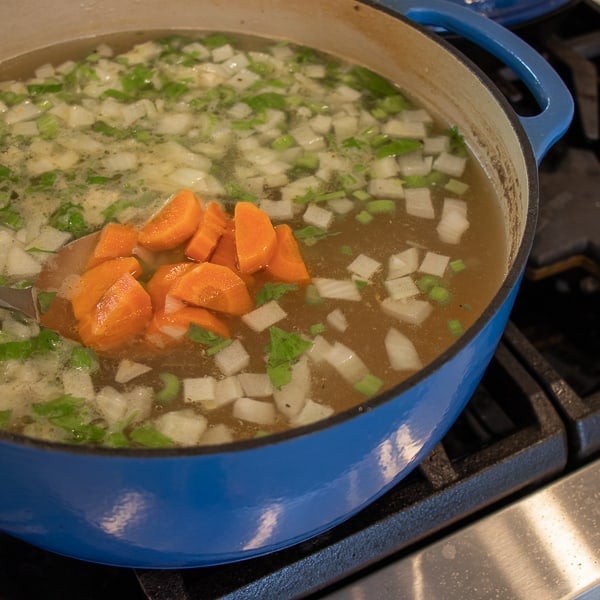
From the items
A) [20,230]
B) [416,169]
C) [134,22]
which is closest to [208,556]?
[20,230]

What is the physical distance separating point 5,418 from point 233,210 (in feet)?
1.71

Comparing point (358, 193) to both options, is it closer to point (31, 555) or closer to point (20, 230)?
point (20, 230)

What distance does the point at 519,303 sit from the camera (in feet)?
5.15

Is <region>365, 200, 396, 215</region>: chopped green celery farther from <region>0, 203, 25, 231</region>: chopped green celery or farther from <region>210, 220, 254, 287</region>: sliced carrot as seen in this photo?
<region>0, 203, 25, 231</region>: chopped green celery

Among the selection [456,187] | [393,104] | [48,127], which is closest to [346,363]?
[456,187]

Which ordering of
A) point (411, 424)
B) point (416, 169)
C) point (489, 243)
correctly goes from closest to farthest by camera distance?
point (411, 424) → point (489, 243) → point (416, 169)

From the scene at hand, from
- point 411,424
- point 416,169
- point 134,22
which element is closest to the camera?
point 411,424

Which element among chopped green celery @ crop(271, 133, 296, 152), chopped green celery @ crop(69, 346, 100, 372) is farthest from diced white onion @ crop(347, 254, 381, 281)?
chopped green celery @ crop(69, 346, 100, 372)

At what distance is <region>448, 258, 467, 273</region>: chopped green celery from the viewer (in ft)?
3.80

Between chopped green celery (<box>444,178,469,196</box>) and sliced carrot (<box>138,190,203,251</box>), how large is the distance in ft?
1.49

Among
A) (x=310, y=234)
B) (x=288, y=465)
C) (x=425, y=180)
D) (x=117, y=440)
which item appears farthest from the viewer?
(x=425, y=180)

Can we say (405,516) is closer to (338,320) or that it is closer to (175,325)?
(338,320)

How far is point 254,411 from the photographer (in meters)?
0.96

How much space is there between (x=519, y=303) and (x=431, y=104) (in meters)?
0.47
